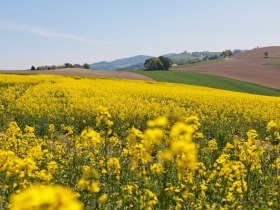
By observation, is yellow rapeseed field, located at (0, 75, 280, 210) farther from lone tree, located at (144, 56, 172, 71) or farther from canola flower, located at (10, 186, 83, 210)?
lone tree, located at (144, 56, 172, 71)

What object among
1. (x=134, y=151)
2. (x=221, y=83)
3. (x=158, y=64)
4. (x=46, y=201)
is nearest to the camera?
(x=46, y=201)

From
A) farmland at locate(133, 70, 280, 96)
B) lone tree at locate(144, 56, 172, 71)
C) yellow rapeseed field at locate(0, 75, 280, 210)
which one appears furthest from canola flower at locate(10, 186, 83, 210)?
lone tree at locate(144, 56, 172, 71)

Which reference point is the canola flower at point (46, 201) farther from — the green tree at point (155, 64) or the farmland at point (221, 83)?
the green tree at point (155, 64)

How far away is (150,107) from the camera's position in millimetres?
20656

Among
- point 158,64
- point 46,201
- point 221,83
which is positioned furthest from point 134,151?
point 158,64

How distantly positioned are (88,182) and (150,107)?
56.6 feet

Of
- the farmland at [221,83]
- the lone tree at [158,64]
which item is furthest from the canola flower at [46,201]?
the lone tree at [158,64]

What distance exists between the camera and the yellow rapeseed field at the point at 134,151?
3.70 meters

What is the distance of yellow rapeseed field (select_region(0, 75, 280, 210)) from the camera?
12.1ft

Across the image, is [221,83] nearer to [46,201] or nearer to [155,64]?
[155,64]

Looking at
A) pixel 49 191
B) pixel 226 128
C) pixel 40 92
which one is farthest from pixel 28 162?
pixel 40 92

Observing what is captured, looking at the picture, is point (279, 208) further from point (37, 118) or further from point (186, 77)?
point (186, 77)

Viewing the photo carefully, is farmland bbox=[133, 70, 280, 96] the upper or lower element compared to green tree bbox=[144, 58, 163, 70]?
lower

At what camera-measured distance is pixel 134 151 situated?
549cm
